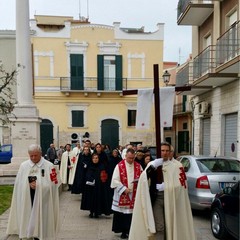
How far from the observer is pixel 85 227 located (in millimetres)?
7992

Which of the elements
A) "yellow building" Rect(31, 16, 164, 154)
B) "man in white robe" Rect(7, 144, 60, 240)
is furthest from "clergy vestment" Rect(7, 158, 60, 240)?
"yellow building" Rect(31, 16, 164, 154)

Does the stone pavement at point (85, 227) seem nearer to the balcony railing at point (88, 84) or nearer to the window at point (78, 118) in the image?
the window at point (78, 118)

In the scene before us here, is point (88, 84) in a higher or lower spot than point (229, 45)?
lower

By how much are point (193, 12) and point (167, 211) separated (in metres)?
14.5

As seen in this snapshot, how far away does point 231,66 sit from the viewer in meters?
13.6

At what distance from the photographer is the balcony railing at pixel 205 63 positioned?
16.4m

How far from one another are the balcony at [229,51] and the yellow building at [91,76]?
15447 millimetres

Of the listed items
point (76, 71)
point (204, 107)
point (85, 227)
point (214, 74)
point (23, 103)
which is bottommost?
point (85, 227)

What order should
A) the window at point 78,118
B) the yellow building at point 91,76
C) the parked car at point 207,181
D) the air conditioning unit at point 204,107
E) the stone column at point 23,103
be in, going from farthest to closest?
1. the window at point 78,118
2. the yellow building at point 91,76
3. the air conditioning unit at point 204,107
4. the stone column at point 23,103
5. the parked car at point 207,181

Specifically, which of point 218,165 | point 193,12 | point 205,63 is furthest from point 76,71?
point 218,165

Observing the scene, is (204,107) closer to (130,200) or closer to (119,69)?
(130,200)

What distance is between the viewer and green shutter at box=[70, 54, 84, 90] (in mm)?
30312

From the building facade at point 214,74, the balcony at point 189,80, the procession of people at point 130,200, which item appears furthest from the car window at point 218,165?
the balcony at point 189,80

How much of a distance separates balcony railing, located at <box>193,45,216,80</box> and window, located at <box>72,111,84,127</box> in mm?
14025
